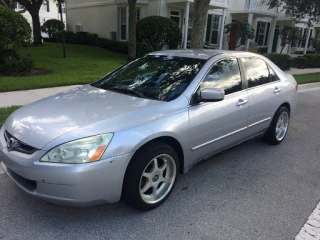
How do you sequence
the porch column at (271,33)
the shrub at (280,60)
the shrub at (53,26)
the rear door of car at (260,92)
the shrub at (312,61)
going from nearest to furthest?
the rear door of car at (260,92), the shrub at (280,60), the shrub at (312,61), the porch column at (271,33), the shrub at (53,26)

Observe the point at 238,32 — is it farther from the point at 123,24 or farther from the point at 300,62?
the point at 123,24

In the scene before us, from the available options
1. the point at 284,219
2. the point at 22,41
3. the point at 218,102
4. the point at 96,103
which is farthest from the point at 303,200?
the point at 22,41

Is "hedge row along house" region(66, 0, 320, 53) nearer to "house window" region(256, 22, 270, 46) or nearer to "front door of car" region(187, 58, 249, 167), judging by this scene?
"house window" region(256, 22, 270, 46)

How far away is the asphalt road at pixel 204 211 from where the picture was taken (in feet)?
8.82

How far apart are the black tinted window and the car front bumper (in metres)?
A: 2.43

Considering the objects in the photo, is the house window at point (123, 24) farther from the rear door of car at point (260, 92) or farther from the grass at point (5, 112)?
the rear door of car at point (260, 92)

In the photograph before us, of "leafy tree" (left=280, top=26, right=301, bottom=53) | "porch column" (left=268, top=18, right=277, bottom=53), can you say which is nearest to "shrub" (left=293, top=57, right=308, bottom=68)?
"leafy tree" (left=280, top=26, right=301, bottom=53)

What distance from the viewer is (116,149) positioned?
2.60 metres

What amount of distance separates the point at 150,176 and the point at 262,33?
2311cm

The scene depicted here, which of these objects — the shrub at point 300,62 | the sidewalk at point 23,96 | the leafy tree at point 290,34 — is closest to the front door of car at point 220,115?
the sidewalk at point 23,96

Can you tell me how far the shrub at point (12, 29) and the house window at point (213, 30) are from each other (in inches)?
527

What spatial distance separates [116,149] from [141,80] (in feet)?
4.61

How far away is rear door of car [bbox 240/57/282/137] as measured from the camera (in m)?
4.21

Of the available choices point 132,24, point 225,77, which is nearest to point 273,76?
point 225,77
